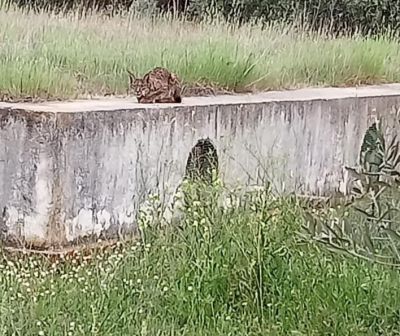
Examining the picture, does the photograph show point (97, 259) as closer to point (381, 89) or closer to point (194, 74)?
point (194, 74)

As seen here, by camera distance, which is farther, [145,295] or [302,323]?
[145,295]

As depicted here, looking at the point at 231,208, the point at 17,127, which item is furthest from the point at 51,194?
the point at 231,208

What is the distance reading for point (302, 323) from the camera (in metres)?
4.35

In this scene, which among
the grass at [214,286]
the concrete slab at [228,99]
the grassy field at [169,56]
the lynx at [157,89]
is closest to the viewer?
the grass at [214,286]

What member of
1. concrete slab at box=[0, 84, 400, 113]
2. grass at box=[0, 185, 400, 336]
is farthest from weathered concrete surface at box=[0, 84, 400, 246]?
grass at box=[0, 185, 400, 336]

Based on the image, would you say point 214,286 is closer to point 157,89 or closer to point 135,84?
point 157,89

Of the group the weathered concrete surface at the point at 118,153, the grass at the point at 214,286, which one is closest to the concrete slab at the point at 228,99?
the weathered concrete surface at the point at 118,153

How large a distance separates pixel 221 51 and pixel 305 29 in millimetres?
3469

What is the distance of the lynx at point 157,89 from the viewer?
6.14 m

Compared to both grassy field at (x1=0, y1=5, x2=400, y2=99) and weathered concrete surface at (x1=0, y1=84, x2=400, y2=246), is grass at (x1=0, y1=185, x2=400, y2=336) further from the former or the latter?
grassy field at (x1=0, y1=5, x2=400, y2=99)

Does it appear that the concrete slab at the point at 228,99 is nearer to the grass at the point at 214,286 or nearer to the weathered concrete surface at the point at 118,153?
the weathered concrete surface at the point at 118,153

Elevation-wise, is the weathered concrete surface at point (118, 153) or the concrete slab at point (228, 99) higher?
the concrete slab at point (228, 99)

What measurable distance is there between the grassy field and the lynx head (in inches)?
1.8

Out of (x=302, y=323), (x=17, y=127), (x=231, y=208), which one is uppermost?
(x=17, y=127)
